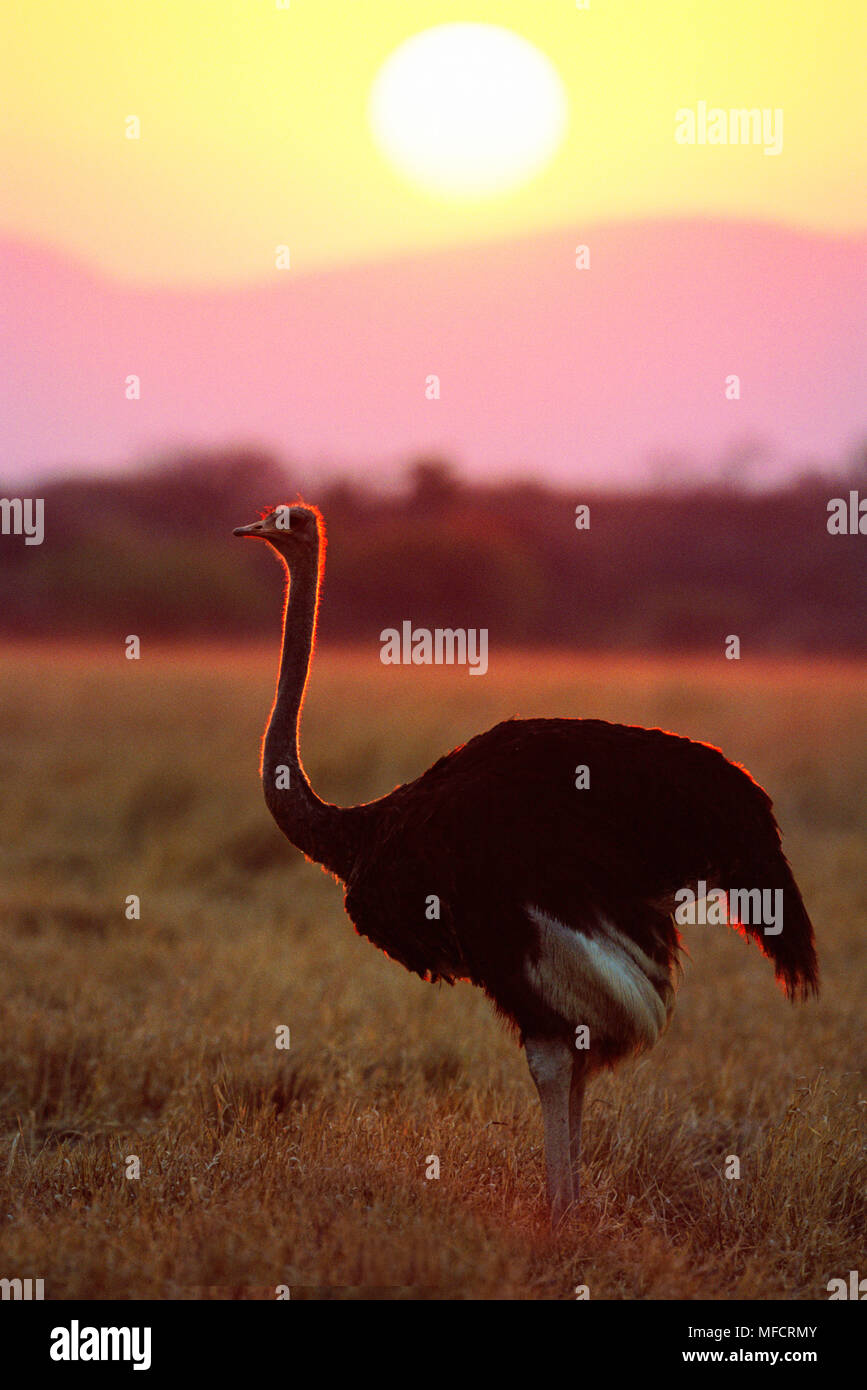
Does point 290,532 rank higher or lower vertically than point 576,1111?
higher

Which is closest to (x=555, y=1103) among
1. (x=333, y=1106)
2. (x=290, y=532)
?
(x=333, y=1106)

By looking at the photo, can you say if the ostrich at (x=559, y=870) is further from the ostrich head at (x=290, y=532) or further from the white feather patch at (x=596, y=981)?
the ostrich head at (x=290, y=532)

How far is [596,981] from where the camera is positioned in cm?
548

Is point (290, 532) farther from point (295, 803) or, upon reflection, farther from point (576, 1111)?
point (576, 1111)

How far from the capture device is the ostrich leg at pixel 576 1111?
19.0 ft

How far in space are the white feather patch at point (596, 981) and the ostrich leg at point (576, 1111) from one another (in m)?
0.21

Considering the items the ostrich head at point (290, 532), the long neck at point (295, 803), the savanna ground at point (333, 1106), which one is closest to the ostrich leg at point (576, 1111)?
the savanna ground at point (333, 1106)

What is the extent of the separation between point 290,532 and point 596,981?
217 cm

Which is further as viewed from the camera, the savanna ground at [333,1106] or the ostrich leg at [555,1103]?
the ostrich leg at [555,1103]

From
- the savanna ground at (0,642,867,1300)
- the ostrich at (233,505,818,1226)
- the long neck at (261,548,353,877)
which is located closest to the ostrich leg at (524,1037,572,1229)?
the ostrich at (233,505,818,1226)

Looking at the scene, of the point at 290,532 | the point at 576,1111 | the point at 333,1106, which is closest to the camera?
the point at 576,1111

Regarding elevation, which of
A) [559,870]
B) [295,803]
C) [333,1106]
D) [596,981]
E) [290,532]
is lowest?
[333,1106]

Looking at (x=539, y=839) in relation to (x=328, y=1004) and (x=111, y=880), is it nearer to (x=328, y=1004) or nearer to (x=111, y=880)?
(x=328, y=1004)

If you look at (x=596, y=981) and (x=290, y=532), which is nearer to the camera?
(x=596, y=981)
